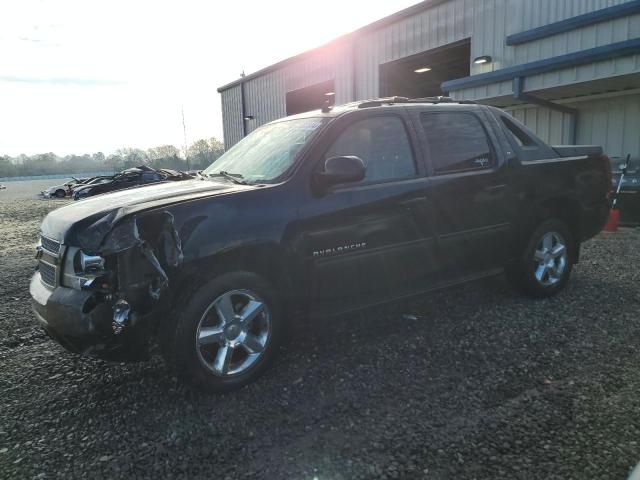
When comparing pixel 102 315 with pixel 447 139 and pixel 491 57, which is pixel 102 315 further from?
pixel 491 57

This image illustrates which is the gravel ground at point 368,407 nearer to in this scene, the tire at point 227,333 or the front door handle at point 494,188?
the tire at point 227,333

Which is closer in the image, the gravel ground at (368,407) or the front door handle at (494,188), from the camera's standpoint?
the gravel ground at (368,407)

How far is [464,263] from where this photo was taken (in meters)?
4.11

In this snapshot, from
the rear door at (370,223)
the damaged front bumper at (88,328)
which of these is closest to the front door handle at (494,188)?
the rear door at (370,223)

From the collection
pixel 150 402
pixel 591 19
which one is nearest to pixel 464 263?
pixel 150 402

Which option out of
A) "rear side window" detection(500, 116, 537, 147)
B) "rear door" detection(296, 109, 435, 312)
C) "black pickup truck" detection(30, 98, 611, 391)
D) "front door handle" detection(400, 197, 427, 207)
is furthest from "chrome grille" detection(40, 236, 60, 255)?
"rear side window" detection(500, 116, 537, 147)

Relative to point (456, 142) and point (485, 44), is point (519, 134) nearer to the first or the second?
point (456, 142)

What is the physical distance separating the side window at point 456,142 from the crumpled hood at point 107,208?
171cm

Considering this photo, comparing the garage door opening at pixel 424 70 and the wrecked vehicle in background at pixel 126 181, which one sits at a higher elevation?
the garage door opening at pixel 424 70

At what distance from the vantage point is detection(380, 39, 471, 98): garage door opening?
1366 centimetres

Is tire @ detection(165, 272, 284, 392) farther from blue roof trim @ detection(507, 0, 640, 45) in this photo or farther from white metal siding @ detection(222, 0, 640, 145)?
blue roof trim @ detection(507, 0, 640, 45)

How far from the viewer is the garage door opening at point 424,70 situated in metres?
13.7

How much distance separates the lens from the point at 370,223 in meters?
3.48

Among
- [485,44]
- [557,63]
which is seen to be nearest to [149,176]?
[485,44]
